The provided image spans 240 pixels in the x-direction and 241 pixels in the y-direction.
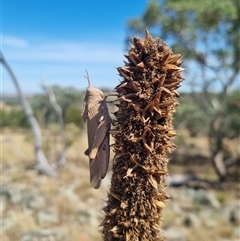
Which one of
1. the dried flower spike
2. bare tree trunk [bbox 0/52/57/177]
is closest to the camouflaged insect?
the dried flower spike

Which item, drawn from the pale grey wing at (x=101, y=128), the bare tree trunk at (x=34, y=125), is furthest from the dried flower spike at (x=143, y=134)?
the bare tree trunk at (x=34, y=125)

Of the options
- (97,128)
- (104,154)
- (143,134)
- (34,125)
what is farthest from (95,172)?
(34,125)

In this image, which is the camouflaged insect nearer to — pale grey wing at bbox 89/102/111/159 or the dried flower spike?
pale grey wing at bbox 89/102/111/159

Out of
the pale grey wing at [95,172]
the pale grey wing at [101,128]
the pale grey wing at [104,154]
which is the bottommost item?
the pale grey wing at [95,172]

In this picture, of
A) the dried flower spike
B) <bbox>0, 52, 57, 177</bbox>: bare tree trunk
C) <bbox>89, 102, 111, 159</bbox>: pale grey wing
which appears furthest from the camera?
<bbox>0, 52, 57, 177</bbox>: bare tree trunk

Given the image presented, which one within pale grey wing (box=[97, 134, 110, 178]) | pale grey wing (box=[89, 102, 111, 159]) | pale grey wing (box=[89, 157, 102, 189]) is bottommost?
pale grey wing (box=[89, 157, 102, 189])

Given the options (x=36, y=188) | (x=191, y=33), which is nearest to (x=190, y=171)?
(x=191, y=33)

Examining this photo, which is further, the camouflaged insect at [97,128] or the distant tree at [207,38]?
the distant tree at [207,38]

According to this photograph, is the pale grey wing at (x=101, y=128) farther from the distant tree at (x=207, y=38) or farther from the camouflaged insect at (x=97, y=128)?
the distant tree at (x=207, y=38)
